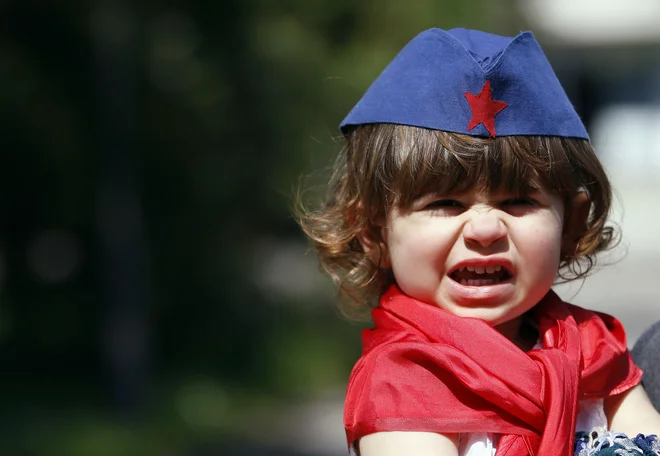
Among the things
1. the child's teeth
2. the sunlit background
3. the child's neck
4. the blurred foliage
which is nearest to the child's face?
the child's teeth

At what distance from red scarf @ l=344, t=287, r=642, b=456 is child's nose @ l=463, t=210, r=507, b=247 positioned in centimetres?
14

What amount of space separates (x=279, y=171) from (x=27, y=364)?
2.53 m

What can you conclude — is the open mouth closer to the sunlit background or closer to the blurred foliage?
the sunlit background

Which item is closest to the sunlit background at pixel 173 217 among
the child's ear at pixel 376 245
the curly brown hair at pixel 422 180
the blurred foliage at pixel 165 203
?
the blurred foliage at pixel 165 203

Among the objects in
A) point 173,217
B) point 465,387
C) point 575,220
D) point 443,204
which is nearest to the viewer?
point 465,387

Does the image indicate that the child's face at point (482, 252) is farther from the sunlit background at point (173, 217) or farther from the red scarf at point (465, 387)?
the sunlit background at point (173, 217)

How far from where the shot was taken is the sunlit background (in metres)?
6.32

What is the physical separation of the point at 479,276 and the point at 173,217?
5484 mm

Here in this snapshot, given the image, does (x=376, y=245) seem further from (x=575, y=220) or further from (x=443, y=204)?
(x=575, y=220)

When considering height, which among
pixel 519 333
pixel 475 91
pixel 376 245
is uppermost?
pixel 475 91

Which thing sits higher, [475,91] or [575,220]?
[475,91]

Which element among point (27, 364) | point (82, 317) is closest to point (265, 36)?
point (82, 317)

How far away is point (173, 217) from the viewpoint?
702 centimetres

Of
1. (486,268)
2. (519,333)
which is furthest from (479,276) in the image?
(519,333)
